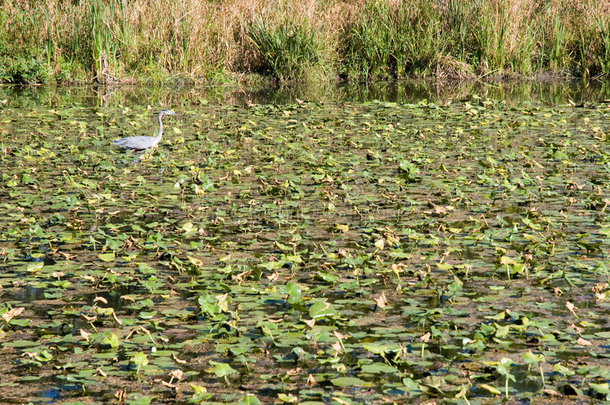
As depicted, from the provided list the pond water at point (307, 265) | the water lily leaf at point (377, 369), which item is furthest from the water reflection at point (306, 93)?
the water lily leaf at point (377, 369)

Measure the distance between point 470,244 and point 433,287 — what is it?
93 cm

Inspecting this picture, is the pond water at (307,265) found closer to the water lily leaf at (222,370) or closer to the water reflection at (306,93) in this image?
the water lily leaf at (222,370)

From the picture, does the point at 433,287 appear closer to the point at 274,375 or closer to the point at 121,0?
the point at 274,375

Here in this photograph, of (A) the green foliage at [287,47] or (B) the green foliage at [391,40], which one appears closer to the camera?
(A) the green foliage at [287,47]

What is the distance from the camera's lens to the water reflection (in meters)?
13.6

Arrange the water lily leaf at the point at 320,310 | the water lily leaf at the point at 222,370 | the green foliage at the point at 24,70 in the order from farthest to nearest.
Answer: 1. the green foliage at the point at 24,70
2. the water lily leaf at the point at 320,310
3. the water lily leaf at the point at 222,370

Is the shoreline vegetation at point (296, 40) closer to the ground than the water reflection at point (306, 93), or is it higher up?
higher up

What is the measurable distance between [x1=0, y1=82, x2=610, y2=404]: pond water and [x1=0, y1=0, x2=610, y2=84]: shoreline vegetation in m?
5.30

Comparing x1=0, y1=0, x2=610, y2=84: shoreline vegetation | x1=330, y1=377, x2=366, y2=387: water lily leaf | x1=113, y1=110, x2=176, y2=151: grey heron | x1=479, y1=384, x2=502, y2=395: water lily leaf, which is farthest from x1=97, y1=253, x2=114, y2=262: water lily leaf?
x1=0, y1=0, x2=610, y2=84: shoreline vegetation

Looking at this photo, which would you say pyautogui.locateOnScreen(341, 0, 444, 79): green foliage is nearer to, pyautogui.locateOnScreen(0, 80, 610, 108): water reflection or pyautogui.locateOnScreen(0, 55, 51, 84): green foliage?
pyautogui.locateOnScreen(0, 80, 610, 108): water reflection

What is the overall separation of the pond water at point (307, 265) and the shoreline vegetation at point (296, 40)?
5298 mm

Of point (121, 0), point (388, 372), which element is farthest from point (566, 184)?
point (121, 0)

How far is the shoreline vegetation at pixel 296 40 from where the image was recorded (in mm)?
15656

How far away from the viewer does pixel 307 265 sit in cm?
550
